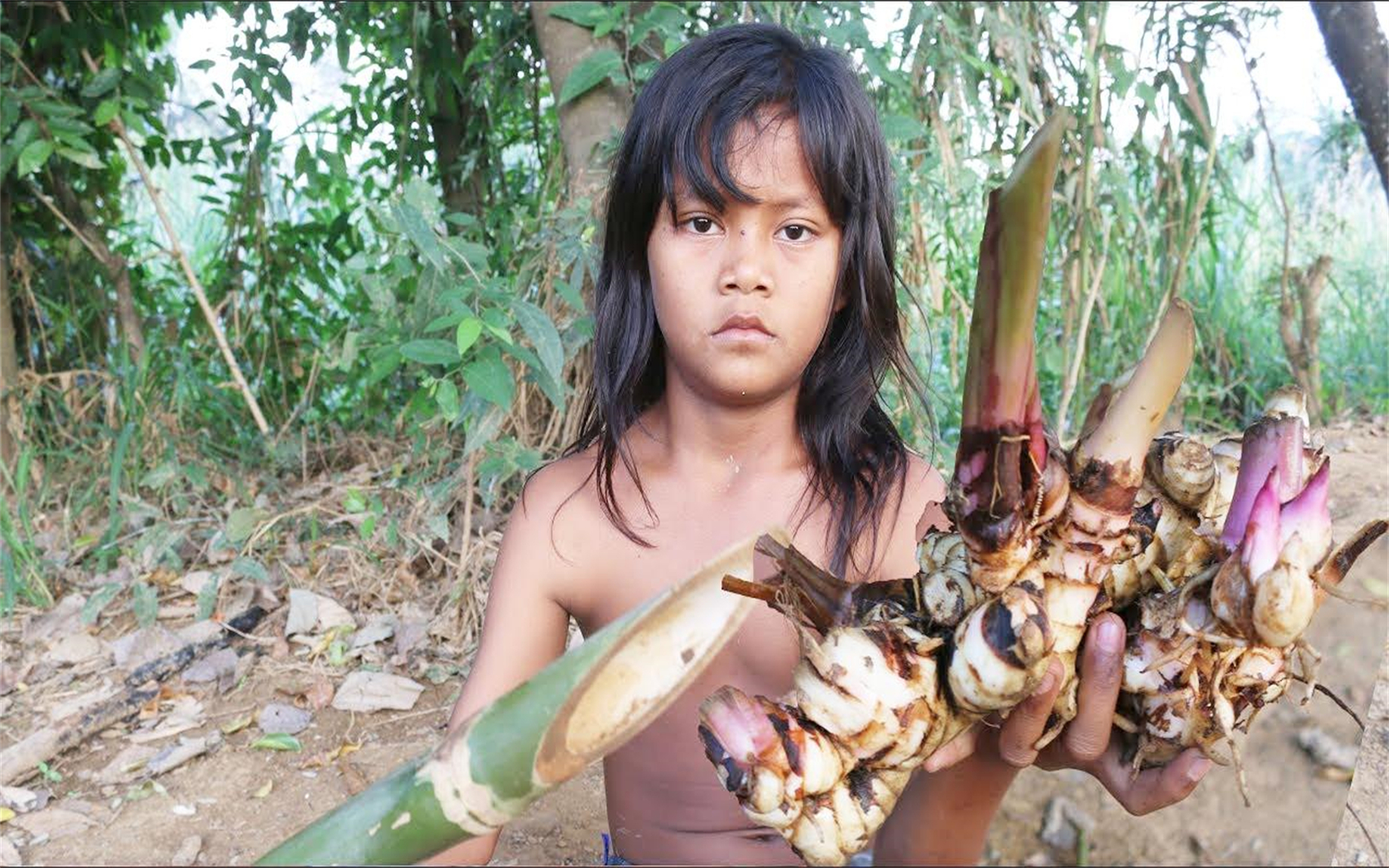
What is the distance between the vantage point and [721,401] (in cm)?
156

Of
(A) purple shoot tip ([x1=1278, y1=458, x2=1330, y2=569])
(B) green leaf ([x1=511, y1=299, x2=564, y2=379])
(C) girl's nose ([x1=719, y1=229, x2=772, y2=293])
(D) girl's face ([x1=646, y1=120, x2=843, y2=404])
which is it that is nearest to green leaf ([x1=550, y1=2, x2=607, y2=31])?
(B) green leaf ([x1=511, y1=299, x2=564, y2=379])

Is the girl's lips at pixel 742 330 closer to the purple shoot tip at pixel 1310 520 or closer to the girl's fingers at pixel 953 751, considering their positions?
the girl's fingers at pixel 953 751

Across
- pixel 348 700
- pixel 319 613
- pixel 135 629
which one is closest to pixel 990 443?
pixel 348 700

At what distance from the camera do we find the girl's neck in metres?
1.60

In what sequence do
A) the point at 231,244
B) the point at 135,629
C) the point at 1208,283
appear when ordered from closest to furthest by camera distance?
1. the point at 135,629
2. the point at 231,244
3. the point at 1208,283

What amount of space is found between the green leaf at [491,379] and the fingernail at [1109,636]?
1.22 metres

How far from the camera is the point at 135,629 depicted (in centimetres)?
275

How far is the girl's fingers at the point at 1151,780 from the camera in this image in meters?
1.04

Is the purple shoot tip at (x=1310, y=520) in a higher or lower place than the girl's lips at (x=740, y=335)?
lower

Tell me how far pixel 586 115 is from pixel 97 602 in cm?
156

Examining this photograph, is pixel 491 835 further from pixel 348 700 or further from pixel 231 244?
pixel 231 244

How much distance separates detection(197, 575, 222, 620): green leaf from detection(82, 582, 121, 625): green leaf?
0.18 metres

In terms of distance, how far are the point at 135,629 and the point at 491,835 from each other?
1790 mm

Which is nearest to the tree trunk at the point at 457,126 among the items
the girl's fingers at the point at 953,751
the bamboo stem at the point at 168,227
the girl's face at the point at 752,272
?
the bamboo stem at the point at 168,227
